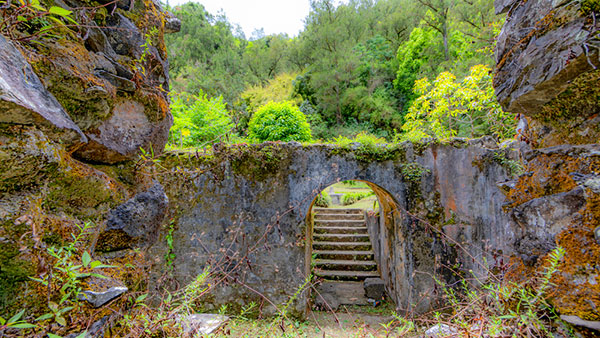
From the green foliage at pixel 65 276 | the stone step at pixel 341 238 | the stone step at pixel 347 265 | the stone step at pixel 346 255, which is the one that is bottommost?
the stone step at pixel 347 265

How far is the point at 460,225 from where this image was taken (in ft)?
15.8

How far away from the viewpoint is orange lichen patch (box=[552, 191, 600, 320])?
960 millimetres

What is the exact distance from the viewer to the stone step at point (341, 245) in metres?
8.58

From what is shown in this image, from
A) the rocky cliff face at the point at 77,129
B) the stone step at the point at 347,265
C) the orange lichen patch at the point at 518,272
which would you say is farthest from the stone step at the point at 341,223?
the rocky cliff face at the point at 77,129

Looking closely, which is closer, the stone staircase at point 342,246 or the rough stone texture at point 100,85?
the rough stone texture at point 100,85

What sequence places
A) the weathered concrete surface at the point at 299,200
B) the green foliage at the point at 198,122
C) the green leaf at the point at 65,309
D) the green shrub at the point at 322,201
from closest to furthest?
the green leaf at the point at 65,309 → the weathered concrete surface at the point at 299,200 → the green foliage at the point at 198,122 → the green shrub at the point at 322,201

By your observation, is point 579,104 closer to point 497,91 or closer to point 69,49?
point 497,91

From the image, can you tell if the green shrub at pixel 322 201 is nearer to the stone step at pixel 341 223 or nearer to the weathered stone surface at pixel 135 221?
the stone step at pixel 341 223

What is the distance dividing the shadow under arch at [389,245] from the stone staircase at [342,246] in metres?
0.48

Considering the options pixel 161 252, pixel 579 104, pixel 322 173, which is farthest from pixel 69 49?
pixel 161 252

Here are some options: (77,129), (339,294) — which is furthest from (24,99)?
(339,294)

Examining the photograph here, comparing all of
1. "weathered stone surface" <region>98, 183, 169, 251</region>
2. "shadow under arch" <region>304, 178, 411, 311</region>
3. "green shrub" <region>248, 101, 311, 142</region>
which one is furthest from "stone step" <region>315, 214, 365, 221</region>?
"weathered stone surface" <region>98, 183, 169, 251</region>

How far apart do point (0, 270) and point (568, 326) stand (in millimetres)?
1965

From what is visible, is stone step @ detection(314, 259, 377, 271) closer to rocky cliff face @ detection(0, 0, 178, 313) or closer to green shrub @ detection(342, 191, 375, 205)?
green shrub @ detection(342, 191, 375, 205)
